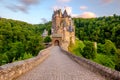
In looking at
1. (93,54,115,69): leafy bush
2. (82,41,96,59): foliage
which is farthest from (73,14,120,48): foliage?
(93,54,115,69): leafy bush

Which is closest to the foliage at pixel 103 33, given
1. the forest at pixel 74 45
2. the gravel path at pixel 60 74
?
the forest at pixel 74 45

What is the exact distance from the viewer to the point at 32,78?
10.6 meters

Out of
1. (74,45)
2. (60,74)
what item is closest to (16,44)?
(74,45)

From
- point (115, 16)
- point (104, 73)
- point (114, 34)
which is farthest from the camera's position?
point (115, 16)

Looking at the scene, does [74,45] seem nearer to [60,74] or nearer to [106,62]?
[106,62]

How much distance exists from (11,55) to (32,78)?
6005cm

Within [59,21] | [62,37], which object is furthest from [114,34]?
[62,37]

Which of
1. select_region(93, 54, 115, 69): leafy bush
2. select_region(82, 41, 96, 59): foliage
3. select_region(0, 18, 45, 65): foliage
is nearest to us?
select_region(93, 54, 115, 69): leafy bush


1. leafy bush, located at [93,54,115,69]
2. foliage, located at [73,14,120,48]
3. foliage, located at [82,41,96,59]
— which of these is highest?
foliage, located at [73,14,120,48]

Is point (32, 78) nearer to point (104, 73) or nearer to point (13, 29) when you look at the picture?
point (104, 73)

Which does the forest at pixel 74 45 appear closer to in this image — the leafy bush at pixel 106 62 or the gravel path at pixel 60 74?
the leafy bush at pixel 106 62

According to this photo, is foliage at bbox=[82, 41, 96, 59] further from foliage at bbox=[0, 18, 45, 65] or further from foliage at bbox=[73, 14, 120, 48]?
Answer: foliage at bbox=[73, 14, 120, 48]

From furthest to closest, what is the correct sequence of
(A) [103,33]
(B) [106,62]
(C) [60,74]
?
(A) [103,33] < (B) [106,62] < (C) [60,74]

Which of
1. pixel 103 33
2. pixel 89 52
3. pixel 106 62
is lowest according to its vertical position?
pixel 106 62
